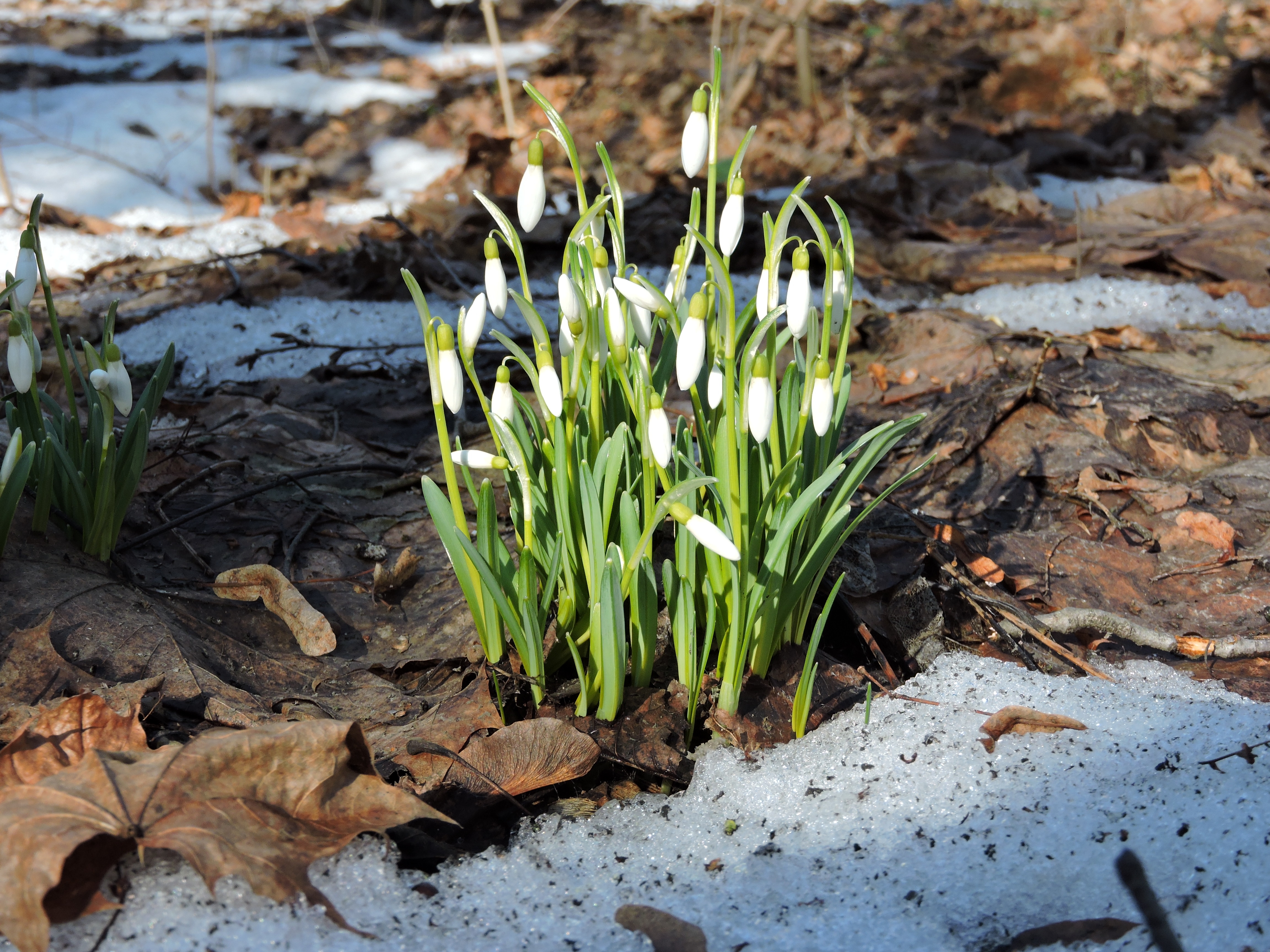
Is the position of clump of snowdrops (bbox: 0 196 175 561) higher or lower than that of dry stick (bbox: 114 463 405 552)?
higher

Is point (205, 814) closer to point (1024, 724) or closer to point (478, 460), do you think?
point (478, 460)

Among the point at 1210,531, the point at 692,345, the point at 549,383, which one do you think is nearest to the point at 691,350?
the point at 692,345

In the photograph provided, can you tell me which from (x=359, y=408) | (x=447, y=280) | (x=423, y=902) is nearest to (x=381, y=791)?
(x=423, y=902)

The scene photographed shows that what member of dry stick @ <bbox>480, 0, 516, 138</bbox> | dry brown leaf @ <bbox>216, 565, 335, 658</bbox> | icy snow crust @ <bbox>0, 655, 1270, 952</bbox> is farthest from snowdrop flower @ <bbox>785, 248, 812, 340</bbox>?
dry stick @ <bbox>480, 0, 516, 138</bbox>

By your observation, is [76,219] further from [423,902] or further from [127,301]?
[423,902]

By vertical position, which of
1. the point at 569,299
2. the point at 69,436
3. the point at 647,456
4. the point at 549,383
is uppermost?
the point at 569,299

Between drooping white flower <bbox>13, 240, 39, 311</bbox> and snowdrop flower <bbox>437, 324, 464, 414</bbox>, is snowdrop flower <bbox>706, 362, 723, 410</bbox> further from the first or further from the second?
drooping white flower <bbox>13, 240, 39, 311</bbox>
